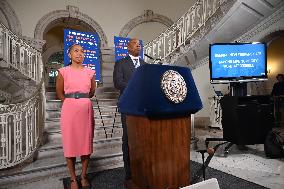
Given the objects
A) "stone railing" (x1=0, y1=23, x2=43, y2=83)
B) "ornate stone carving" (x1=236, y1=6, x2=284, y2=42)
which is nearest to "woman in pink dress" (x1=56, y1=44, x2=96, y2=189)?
"stone railing" (x1=0, y1=23, x2=43, y2=83)

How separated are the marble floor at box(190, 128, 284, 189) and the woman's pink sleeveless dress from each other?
1.85 m

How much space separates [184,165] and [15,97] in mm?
4782

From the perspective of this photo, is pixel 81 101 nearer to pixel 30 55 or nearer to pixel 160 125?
pixel 160 125

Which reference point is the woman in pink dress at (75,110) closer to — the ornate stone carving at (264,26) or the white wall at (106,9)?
the ornate stone carving at (264,26)

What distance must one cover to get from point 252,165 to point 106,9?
8.22m

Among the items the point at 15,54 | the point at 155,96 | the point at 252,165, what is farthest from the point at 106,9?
the point at 155,96

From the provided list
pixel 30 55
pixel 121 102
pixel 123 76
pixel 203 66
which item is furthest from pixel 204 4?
pixel 121 102

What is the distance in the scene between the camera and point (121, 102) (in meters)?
1.97

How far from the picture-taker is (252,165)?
3.25 metres

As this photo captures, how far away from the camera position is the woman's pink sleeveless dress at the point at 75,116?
238 centimetres

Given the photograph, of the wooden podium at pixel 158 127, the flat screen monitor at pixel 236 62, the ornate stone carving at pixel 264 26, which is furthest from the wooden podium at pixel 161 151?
the ornate stone carving at pixel 264 26

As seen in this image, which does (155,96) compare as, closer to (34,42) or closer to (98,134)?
(98,134)

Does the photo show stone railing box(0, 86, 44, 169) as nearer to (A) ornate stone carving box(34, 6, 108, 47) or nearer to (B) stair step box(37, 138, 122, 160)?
(B) stair step box(37, 138, 122, 160)

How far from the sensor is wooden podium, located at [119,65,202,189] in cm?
163
